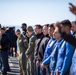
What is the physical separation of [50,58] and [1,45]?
11.7 feet

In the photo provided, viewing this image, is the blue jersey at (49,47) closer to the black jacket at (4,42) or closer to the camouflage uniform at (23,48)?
the camouflage uniform at (23,48)

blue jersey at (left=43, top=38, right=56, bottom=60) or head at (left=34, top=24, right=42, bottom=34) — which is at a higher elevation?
head at (left=34, top=24, right=42, bottom=34)

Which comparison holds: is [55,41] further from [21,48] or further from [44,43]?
[21,48]

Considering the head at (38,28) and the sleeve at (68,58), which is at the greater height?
the head at (38,28)

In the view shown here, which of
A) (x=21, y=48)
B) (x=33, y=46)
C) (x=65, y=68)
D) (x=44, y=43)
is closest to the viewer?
(x=65, y=68)

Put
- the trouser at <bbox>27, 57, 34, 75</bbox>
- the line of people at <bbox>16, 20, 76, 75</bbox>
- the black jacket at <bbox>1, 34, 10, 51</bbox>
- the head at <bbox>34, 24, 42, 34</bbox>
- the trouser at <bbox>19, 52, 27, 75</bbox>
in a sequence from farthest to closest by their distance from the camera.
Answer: the black jacket at <bbox>1, 34, 10, 51</bbox>
the trouser at <bbox>19, 52, 27, 75</bbox>
the trouser at <bbox>27, 57, 34, 75</bbox>
the head at <bbox>34, 24, 42, 34</bbox>
the line of people at <bbox>16, 20, 76, 75</bbox>

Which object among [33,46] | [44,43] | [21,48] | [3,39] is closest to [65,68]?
[44,43]

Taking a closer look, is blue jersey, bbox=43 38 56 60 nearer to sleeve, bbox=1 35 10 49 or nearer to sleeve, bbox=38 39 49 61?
sleeve, bbox=38 39 49 61

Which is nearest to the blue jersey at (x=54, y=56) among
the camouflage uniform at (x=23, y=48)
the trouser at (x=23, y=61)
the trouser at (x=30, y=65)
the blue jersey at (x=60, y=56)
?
the blue jersey at (x=60, y=56)

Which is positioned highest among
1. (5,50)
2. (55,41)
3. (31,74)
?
(55,41)

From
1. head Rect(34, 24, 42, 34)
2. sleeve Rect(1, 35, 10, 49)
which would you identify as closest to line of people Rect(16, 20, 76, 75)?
head Rect(34, 24, 42, 34)

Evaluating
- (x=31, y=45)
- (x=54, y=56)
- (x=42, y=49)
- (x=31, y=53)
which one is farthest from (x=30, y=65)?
(x=54, y=56)

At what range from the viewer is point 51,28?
5.88 m

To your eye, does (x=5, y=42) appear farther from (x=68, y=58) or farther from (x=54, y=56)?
(x=68, y=58)
